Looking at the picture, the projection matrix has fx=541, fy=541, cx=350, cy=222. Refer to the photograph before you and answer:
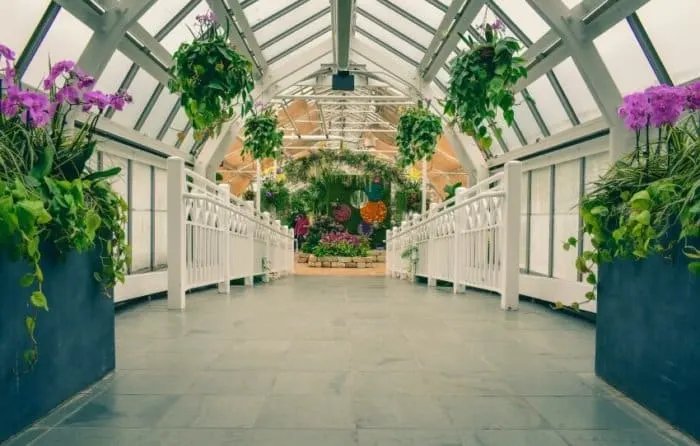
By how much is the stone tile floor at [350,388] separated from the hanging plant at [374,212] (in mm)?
14940

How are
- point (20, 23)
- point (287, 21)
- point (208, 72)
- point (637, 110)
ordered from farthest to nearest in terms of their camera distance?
point (287, 21) → point (20, 23) → point (208, 72) → point (637, 110)

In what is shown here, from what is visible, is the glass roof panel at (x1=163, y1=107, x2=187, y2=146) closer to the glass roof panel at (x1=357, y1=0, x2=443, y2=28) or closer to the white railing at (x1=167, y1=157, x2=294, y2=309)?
the white railing at (x1=167, y1=157, x2=294, y2=309)

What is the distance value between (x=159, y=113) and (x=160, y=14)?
166 cm

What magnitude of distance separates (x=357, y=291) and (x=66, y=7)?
171 inches

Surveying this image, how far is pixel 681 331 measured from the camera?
1.91 metres

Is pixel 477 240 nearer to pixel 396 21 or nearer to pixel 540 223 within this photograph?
pixel 540 223

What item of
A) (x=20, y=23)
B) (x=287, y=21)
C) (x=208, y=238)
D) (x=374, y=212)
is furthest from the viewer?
(x=374, y=212)

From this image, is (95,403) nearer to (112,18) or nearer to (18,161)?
(18,161)

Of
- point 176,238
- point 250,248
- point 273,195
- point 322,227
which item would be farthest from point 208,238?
point 322,227

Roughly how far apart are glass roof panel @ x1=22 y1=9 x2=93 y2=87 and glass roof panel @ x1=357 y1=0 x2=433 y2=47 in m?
4.68

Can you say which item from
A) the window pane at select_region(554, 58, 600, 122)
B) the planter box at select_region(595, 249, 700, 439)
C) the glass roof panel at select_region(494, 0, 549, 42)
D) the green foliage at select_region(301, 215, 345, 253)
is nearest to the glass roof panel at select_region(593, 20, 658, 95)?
the window pane at select_region(554, 58, 600, 122)

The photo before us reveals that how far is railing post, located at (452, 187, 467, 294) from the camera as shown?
6.38 m

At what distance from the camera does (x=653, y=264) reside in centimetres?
215

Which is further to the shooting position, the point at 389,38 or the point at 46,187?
the point at 389,38
